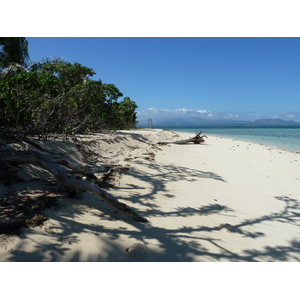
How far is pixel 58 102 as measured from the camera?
7.66 metres

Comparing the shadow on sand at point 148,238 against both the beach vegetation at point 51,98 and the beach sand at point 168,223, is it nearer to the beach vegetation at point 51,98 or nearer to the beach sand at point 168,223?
the beach sand at point 168,223

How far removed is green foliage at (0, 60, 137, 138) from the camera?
586 centimetres

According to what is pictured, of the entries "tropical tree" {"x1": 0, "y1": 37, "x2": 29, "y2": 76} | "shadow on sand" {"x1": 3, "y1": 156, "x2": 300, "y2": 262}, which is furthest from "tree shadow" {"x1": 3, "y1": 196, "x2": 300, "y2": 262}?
"tropical tree" {"x1": 0, "y1": 37, "x2": 29, "y2": 76}

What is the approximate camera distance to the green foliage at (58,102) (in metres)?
5.86

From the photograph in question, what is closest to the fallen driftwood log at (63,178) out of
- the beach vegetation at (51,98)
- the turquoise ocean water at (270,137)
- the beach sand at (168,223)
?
the beach sand at (168,223)

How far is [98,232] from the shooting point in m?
3.03

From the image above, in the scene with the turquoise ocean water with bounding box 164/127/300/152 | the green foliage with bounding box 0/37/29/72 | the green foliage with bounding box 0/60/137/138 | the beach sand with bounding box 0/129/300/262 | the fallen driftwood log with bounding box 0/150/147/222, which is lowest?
the turquoise ocean water with bounding box 164/127/300/152

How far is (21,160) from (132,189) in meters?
2.25

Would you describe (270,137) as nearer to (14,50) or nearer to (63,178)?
(14,50)

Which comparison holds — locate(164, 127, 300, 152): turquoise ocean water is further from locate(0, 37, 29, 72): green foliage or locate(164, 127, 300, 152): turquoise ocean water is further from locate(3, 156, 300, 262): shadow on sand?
locate(0, 37, 29, 72): green foliage

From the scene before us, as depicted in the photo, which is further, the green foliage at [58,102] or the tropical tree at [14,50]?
the tropical tree at [14,50]

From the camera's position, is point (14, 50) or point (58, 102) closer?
point (58, 102)

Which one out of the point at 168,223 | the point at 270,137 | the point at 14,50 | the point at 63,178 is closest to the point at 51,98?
the point at 63,178

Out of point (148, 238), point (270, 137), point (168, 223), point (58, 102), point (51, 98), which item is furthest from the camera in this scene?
point (270, 137)
